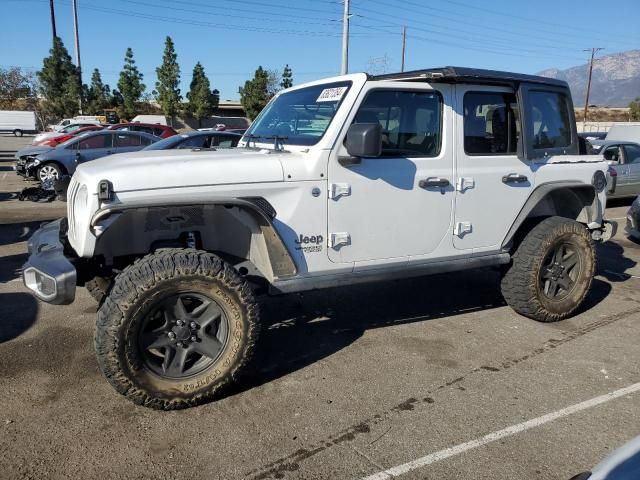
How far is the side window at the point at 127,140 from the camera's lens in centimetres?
1378

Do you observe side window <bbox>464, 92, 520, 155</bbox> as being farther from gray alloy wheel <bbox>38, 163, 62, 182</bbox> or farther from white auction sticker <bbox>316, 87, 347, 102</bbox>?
gray alloy wheel <bbox>38, 163, 62, 182</bbox>

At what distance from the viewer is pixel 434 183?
4121 mm

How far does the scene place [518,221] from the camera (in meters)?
4.68

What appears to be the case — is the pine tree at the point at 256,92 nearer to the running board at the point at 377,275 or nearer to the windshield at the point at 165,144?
the windshield at the point at 165,144

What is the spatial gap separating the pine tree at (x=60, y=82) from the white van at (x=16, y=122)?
2210 mm

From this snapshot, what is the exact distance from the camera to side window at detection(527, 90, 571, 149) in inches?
188

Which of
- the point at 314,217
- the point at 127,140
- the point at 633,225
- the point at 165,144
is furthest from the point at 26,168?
the point at 633,225

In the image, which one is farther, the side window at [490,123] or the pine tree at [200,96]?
the pine tree at [200,96]

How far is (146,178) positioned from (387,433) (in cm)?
211

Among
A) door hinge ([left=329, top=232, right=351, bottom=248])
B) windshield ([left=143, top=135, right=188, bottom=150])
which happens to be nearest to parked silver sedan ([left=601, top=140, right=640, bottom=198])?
windshield ([left=143, top=135, right=188, bottom=150])

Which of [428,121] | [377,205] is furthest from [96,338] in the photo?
[428,121]

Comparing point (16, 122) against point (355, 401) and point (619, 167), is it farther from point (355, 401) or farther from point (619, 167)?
point (355, 401)

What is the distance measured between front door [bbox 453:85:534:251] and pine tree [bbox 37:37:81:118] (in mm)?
51194

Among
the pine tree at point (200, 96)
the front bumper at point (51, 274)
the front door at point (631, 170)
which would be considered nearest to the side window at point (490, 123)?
the front bumper at point (51, 274)
